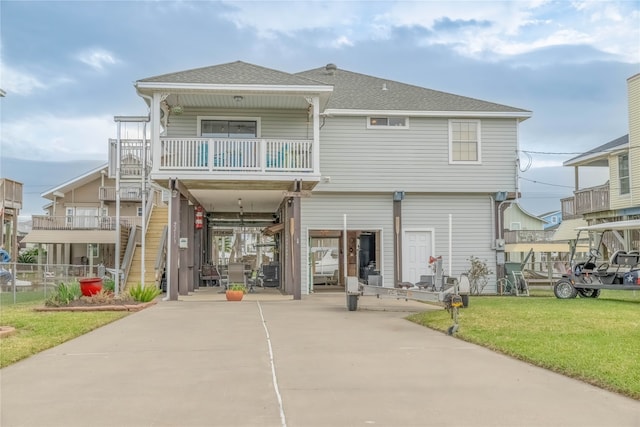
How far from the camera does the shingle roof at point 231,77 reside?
15359mm

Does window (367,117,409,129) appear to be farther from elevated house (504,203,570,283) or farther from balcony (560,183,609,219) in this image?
balcony (560,183,609,219)

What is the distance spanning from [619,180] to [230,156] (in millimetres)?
18485

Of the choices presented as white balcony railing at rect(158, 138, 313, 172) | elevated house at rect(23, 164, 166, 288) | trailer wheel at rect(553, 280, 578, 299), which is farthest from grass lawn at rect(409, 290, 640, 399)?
elevated house at rect(23, 164, 166, 288)

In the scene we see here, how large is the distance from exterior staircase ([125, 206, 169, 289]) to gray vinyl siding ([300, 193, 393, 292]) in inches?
200

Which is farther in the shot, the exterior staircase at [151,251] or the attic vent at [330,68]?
the attic vent at [330,68]

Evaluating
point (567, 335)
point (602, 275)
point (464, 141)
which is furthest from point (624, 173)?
point (567, 335)

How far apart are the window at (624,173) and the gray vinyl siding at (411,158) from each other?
29.3 feet

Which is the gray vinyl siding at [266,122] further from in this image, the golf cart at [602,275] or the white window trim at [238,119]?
the golf cart at [602,275]

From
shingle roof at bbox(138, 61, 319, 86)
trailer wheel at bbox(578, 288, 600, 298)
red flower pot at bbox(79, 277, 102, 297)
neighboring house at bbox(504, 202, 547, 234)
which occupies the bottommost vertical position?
trailer wheel at bbox(578, 288, 600, 298)

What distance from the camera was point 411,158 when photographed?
63.1 feet

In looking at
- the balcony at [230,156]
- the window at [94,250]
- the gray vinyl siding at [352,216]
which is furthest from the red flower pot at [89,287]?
the window at [94,250]

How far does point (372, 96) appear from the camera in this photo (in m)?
20.3

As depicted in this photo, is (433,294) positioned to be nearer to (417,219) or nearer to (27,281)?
(417,219)

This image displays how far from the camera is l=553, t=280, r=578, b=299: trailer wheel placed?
54.7ft
